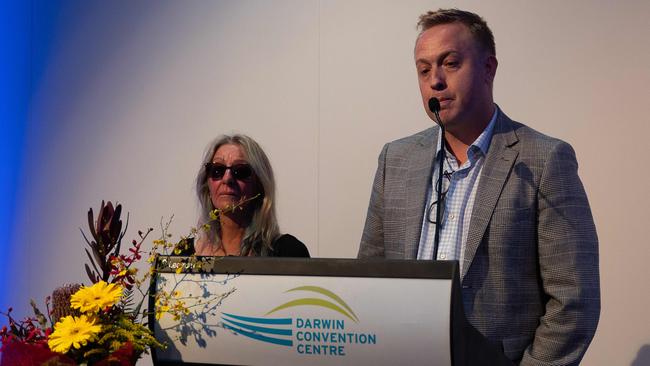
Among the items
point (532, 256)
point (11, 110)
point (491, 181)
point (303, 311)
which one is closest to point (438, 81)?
point (491, 181)

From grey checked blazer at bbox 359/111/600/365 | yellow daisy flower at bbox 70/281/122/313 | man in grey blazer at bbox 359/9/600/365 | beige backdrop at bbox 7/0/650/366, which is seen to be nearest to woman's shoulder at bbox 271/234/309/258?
beige backdrop at bbox 7/0/650/366

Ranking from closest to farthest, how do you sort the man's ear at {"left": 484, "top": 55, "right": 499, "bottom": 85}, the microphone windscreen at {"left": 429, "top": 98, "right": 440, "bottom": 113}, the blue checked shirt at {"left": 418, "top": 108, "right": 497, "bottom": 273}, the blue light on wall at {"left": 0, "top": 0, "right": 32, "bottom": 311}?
the microphone windscreen at {"left": 429, "top": 98, "right": 440, "bottom": 113} → the blue checked shirt at {"left": 418, "top": 108, "right": 497, "bottom": 273} → the man's ear at {"left": 484, "top": 55, "right": 499, "bottom": 85} → the blue light on wall at {"left": 0, "top": 0, "right": 32, "bottom": 311}

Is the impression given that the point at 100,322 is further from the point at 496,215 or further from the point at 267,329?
the point at 496,215

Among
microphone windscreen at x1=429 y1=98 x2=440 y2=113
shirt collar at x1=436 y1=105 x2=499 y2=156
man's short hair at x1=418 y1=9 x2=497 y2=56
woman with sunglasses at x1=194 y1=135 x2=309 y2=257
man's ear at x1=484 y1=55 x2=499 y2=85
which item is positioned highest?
man's short hair at x1=418 y1=9 x2=497 y2=56

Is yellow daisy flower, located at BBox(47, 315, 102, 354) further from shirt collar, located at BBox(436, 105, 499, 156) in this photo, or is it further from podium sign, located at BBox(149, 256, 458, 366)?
shirt collar, located at BBox(436, 105, 499, 156)

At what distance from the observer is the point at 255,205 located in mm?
2791

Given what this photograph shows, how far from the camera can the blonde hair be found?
8.93ft

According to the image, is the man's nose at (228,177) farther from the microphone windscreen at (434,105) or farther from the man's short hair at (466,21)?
the microphone windscreen at (434,105)

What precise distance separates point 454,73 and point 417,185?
298mm

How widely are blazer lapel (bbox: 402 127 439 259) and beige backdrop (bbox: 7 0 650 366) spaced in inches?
41.1

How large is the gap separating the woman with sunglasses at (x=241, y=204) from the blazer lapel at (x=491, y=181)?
37.5 inches

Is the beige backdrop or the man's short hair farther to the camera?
the beige backdrop

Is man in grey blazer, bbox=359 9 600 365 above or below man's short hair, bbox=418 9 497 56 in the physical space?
below

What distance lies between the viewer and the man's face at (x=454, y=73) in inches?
76.4
